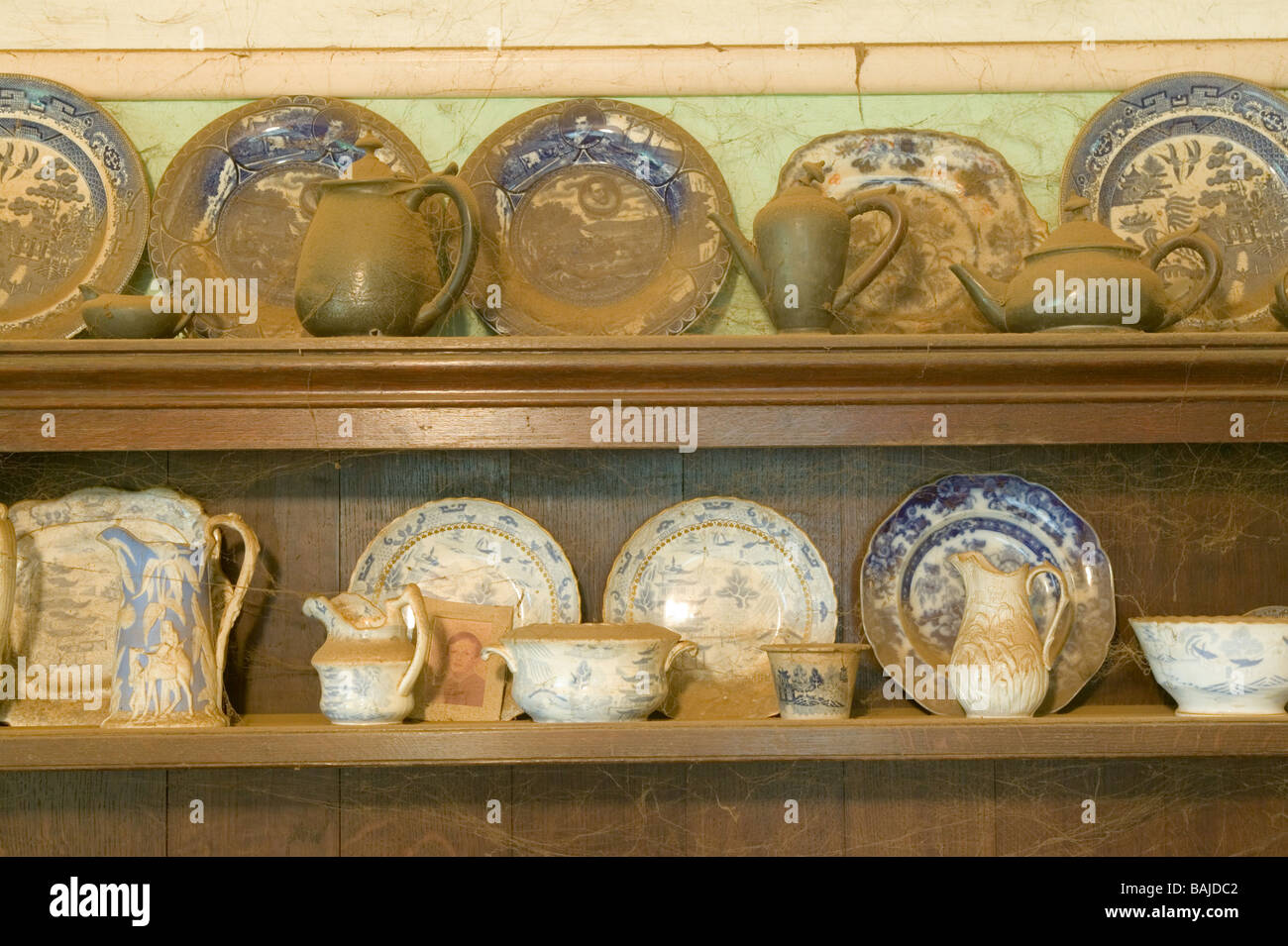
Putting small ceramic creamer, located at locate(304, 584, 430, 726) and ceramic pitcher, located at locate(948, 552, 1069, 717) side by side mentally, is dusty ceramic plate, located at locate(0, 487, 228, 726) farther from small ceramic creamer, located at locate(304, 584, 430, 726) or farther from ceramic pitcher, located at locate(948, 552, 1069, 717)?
ceramic pitcher, located at locate(948, 552, 1069, 717)

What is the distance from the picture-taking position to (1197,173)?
57.4 inches

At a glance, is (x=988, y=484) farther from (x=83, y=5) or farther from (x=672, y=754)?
(x=83, y=5)

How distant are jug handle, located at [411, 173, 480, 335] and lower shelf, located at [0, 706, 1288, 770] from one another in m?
0.39

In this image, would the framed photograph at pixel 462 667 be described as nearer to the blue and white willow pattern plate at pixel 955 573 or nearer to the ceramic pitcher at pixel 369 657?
the ceramic pitcher at pixel 369 657

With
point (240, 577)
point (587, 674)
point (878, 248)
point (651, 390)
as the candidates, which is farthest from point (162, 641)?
point (878, 248)

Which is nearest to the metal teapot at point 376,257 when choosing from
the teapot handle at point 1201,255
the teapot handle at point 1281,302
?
the teapot handle at point 1281,302

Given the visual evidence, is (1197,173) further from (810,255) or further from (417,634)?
(417,634)

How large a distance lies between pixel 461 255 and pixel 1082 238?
0.59 meters

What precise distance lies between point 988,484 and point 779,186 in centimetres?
38

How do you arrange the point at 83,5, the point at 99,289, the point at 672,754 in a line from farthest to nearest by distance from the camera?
1. the point at 83,5
2. the point at 99,289
3. the point at 672,754

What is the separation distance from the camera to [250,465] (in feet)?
4.76

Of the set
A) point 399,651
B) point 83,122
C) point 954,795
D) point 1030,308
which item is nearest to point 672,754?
point 399,651

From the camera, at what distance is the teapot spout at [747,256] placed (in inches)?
53.1
